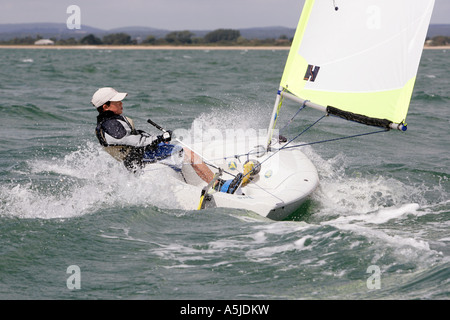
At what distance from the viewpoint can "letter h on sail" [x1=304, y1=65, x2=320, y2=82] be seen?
5348mm

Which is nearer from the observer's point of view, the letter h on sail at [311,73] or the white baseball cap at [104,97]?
the white baseball cap at [104,97]

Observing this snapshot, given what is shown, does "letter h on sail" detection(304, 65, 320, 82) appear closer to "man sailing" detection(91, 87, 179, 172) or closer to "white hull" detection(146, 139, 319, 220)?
"white hull" detection(146, 139, 319, 220)

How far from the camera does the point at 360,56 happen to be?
5.24 metres

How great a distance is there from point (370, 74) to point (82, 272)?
3.02m

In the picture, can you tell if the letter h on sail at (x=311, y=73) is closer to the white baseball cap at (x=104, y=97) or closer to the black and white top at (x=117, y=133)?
the black and white top at (x=117, y=133)

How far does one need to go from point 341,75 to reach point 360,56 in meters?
0.23

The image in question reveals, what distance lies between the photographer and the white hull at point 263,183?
4.98 meters

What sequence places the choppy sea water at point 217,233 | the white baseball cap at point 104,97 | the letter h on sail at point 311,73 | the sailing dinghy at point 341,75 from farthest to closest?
the letter h on sail at point 311,73
the white baseball cap at point 104,97
the sailing dinghy at point 341,75
the choppy sea water at point 217,233

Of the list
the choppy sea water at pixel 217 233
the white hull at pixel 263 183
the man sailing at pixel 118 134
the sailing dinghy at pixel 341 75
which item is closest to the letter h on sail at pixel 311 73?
the sailing dinghy at pixel 341 75

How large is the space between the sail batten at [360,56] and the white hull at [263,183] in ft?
2.65

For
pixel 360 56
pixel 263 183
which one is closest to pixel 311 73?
pixel 360 56

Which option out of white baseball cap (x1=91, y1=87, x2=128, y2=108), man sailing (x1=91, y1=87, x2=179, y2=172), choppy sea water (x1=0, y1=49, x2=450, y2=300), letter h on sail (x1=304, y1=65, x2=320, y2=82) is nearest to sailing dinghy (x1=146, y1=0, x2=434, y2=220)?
letter h on sail (x1=304, y1=65, x2=320, y2=82)

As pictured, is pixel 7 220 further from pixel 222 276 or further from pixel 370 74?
pixel 370 74

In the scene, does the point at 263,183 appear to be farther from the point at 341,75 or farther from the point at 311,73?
the point at 341,75
